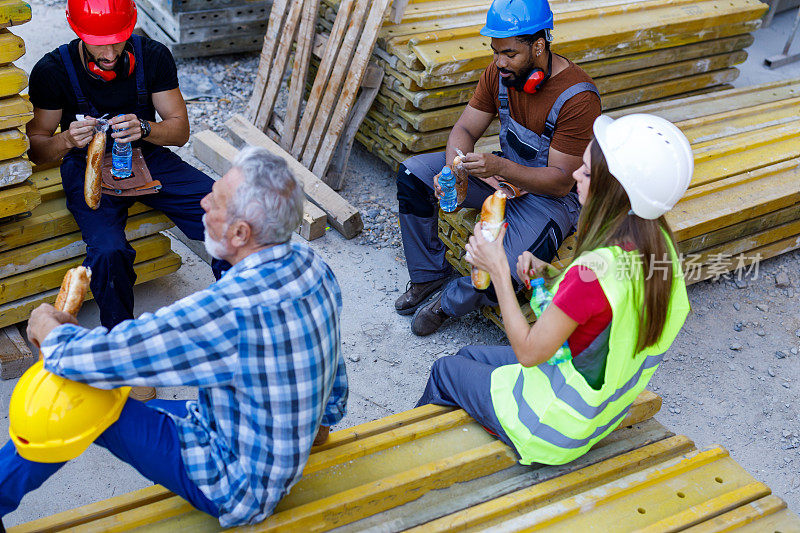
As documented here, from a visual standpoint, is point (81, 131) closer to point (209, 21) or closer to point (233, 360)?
point (233, 360)

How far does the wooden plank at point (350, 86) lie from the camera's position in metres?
5.77

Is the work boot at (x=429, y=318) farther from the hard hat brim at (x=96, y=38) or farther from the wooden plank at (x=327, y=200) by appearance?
the hard hat brim at (x=96, y=38)

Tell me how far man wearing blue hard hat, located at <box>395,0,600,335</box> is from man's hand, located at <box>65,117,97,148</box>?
6.31 ft

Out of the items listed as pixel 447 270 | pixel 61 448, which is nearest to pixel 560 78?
pixel 447 270

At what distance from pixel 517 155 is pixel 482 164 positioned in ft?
1.62

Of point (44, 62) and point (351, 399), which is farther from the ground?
point (44, 62)

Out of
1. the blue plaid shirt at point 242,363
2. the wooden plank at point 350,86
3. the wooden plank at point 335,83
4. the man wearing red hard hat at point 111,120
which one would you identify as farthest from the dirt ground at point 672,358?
the blue plaid shirt at point 242,363

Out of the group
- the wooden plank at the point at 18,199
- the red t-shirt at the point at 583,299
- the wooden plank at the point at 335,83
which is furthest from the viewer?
the wooden plank at the point at 335,83

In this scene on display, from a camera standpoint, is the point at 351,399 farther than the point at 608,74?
No

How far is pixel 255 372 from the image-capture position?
8.13 feet

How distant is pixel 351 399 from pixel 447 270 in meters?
1.22

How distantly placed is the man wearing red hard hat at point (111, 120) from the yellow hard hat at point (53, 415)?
69.4 inches

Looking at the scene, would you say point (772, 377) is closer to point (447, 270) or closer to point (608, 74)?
point (447, 270)

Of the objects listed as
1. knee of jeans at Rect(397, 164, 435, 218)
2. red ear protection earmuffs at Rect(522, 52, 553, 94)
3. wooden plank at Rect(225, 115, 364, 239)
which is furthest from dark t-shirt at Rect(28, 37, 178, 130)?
red ear protection earmuffs at Rect(522, 52, 553, 94)
